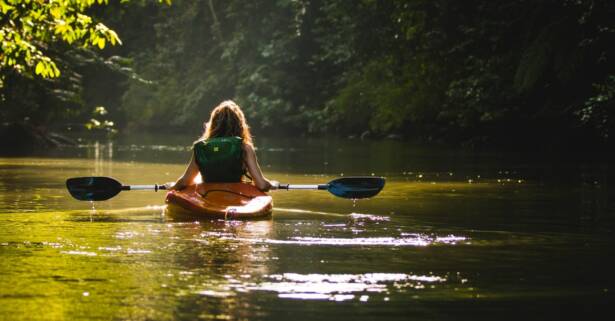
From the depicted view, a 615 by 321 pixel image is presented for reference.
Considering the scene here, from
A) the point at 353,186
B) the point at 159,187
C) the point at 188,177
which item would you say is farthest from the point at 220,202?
the point at 353,186

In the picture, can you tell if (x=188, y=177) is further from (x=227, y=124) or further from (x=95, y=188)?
(x=95, y=188)

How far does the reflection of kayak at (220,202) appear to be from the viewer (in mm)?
14273

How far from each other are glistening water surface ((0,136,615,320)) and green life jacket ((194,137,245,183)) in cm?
82

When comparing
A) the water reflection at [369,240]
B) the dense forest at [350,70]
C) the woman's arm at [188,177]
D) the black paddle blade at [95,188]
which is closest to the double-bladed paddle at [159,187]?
the black paddle blade at [95,188]

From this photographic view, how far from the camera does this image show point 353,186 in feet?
51.3

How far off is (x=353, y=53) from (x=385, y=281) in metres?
44.9

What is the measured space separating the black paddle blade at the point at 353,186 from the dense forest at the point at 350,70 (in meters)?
3.25

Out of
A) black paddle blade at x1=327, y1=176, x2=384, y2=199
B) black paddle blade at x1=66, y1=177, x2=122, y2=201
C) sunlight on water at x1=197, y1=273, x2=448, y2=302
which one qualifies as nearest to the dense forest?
black paddle blade at x1=66, y1=177, x2=122, y2=201

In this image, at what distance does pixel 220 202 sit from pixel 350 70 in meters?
43.4

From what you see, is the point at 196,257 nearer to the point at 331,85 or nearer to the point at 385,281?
the point at 385,281

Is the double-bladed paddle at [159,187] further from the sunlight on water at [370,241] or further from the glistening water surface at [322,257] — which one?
the sunlight on water at [370,241]

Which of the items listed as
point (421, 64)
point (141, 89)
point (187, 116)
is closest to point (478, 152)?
point (421, 64)

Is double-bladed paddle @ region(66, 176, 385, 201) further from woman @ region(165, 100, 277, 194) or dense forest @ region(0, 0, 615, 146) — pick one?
dense forest @ region(0, 0, 615, 146)

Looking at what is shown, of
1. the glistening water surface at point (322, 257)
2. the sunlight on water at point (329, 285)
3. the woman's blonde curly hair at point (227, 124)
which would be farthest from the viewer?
the woman's blonde curly hair at point (227, 124)
